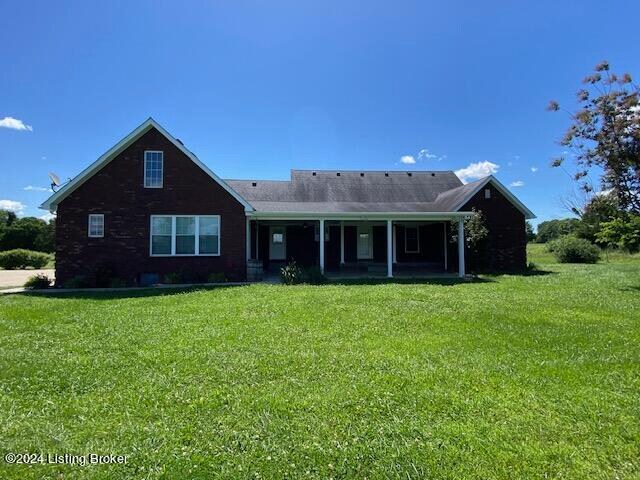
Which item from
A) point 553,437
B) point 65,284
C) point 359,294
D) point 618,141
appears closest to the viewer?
point 553,437

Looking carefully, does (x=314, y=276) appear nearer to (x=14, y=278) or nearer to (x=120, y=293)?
(x=120, y=293)

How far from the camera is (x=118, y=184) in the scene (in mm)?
15672

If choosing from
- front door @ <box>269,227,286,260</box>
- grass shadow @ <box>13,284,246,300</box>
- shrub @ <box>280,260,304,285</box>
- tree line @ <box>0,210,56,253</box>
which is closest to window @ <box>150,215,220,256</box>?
grass shadow @ <box>13,284,246,300</box>

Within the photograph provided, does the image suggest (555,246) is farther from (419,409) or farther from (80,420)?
(80,420)

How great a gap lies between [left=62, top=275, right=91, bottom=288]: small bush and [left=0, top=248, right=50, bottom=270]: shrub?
21138mm

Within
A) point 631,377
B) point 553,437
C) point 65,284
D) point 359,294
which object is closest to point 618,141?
point 359,294

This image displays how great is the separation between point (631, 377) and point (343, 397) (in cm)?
377

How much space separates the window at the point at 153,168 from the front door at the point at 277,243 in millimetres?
6522

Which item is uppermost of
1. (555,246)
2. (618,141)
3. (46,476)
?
(618,141)

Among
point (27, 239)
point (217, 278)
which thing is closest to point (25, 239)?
point (27, 239)

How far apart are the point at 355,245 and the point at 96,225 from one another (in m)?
12.1

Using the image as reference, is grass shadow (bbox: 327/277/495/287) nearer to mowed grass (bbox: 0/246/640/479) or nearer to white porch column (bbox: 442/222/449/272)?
white porch column (bbox: 442/222/449/272)

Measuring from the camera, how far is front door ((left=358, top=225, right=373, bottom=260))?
70.1 feet

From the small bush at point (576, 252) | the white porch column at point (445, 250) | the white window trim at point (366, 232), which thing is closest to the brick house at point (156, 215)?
the white porch column at point (445, 250)
